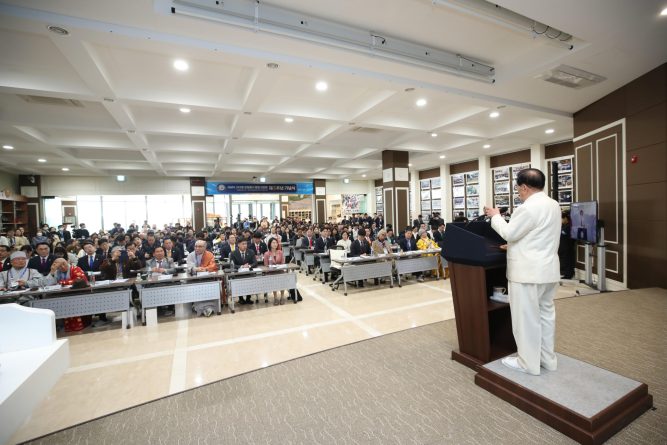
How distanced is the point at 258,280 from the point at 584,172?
751 centimetres

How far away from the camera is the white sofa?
52.2 inches

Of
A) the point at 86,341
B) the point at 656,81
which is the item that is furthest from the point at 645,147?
the point at 86,341

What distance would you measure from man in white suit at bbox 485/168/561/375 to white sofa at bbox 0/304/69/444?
9.69ft

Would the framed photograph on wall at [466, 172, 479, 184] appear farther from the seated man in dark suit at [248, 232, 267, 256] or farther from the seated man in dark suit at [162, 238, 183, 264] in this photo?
the seated man in dark suit at [162, 238, 183, 264]

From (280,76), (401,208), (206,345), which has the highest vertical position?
(280,76)

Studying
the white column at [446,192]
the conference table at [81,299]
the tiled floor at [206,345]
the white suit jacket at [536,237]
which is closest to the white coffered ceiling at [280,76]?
the white suit jacket at [536,237]

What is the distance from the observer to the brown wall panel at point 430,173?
602 inches

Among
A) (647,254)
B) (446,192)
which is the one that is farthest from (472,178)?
(647,254)

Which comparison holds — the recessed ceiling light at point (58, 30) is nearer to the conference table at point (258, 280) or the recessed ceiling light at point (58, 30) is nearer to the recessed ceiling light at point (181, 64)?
the recessed ceiling light at point (181, 64)

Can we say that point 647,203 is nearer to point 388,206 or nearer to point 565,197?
point 565,197

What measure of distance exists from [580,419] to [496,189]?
11951 mm

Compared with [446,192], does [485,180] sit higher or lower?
higher

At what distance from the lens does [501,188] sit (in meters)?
12.2

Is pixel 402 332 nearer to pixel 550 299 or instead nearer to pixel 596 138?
pixel 550 299
